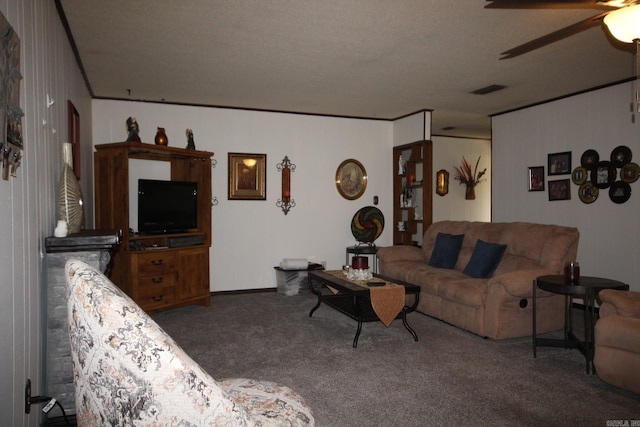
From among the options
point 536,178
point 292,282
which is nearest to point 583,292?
point 536,178

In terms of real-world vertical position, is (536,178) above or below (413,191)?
above

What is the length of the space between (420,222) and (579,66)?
2.87 meters

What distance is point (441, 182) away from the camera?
805 cm

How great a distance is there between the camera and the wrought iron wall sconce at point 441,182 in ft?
26.4

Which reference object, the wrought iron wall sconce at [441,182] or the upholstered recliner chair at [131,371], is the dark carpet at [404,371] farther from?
the wrought iron wall sconce at [441,182]

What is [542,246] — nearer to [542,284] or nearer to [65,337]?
[542,284]

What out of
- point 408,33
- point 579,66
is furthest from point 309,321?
point 579,66

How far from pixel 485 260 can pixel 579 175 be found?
1.91 metres

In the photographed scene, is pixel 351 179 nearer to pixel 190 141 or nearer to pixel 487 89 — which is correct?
pixel 487 89

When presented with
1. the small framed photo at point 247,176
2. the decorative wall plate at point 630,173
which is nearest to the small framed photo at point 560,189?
the decorative wall plate at point 630,173

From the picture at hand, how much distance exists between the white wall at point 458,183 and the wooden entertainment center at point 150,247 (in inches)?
182

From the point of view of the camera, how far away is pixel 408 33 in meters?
3.38

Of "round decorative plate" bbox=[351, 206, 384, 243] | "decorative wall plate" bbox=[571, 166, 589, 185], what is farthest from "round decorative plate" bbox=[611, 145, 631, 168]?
"round decorative plate" bbox=[351, 206, 384, 243]

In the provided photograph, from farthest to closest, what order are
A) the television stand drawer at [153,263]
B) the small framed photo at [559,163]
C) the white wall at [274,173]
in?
the white wall at [274,173] < the small framed photo at [559,163] < the television stand drawer at [153,263]
